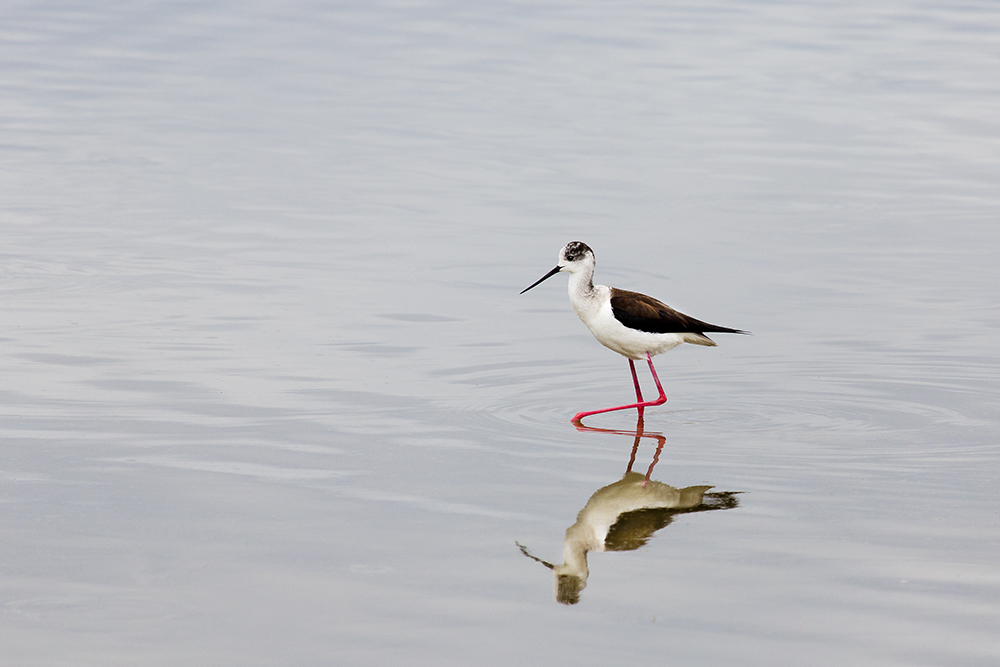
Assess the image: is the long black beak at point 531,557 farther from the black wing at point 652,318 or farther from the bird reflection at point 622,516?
the black wing at point 652,318

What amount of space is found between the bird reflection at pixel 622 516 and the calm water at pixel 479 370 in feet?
0.14

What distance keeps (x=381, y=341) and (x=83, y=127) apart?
1008 centimetres

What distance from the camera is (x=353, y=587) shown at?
219 inches

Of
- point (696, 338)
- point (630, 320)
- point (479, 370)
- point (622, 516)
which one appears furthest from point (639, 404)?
point (622, 516)

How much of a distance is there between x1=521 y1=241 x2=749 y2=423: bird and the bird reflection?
147cm

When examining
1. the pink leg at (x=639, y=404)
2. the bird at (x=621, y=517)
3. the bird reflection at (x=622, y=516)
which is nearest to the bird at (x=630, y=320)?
the pink leg at (x=639, y=404)

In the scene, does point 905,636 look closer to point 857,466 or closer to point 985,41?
point 857,466

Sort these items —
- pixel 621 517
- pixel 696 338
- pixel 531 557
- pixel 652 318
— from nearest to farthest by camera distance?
pixel 531 557, pixel 621 517, pixel 652 318, pixel 696 338

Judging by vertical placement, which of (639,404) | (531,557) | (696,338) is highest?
(696,338)

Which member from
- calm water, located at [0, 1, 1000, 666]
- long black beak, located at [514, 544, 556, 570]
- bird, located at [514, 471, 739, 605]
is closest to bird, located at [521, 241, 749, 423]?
calm water, located at [0, 1, 1000, 666]

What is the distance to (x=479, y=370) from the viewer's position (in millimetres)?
9516

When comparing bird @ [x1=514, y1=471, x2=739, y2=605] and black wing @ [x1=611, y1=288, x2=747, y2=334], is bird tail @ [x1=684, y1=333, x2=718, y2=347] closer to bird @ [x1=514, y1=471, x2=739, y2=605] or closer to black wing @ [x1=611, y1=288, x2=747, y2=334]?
black wing @ [x1=611, y1=288, x2=747, y2=334]

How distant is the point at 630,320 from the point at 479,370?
1.20 m

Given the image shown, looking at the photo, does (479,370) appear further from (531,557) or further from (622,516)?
(531,557)
